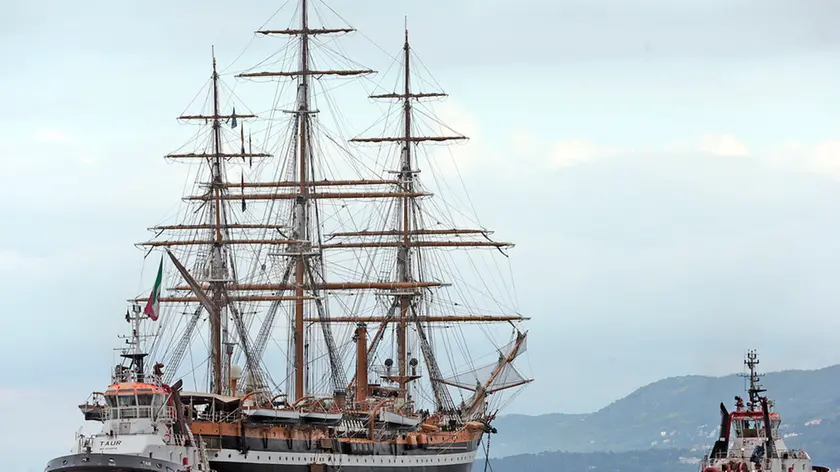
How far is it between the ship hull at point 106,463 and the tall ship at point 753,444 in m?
45.8

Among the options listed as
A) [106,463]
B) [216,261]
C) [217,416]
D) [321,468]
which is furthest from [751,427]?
[216,261]

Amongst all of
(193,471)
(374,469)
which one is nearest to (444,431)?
(374,469)

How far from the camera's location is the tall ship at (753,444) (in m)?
140

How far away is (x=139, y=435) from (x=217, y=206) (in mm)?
50932

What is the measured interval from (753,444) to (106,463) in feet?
177

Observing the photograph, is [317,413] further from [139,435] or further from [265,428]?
[139,435]

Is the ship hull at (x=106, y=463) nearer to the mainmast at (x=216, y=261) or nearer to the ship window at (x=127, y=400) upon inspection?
the ship window at (x=127, y=400)

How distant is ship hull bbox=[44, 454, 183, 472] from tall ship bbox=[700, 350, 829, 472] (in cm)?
4583

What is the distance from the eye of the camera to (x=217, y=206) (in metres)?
176

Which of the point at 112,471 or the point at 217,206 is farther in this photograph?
the point at 217,206

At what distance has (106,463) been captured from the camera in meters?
124

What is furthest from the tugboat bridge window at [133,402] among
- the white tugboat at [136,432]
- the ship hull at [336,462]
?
the ship hull at [336,462]

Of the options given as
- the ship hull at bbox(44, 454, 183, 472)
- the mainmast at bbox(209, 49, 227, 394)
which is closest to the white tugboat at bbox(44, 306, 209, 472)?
the ship hull at bbox(44, 454, 183, 472)

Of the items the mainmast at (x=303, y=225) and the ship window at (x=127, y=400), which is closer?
the ship window at (x=127, y=400)
